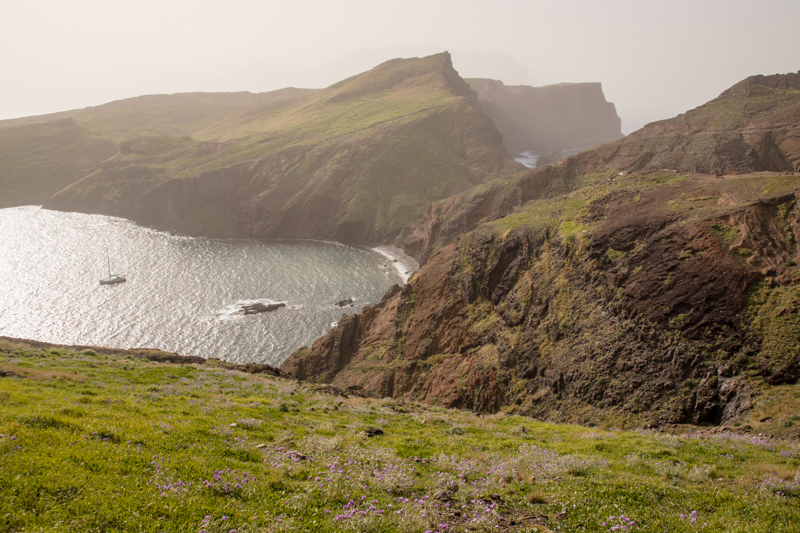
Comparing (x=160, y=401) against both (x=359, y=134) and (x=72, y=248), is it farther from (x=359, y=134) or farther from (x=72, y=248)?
(x=359, y=134)

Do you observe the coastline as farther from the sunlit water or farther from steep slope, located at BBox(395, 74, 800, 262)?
steep slope, located at BBox(395, 74, 800, 262)

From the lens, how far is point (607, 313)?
3169 cm

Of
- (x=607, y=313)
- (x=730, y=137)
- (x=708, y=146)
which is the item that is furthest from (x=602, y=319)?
(x=730, y=137)

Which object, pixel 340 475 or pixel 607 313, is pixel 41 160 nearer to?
pixel 607 313

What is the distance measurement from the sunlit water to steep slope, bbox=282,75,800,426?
18887 millimetres

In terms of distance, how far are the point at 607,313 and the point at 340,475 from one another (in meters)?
27.2

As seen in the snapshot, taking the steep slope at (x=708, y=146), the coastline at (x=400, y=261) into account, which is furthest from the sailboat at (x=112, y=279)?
the steep slope at (x=708, y=146)

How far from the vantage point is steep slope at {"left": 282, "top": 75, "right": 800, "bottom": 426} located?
24016 mm

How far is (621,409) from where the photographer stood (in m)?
25.9

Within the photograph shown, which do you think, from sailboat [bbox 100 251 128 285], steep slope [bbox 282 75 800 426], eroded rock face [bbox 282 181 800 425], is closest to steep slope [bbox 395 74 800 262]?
steep slope [bbox 282 75 800 426]

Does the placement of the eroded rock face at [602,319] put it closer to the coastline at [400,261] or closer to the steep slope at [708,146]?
the steep slope at [708,146]

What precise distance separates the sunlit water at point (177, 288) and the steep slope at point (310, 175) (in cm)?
1211

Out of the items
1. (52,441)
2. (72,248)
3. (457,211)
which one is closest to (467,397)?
(52,441)

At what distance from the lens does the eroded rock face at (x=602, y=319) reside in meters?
24.7
